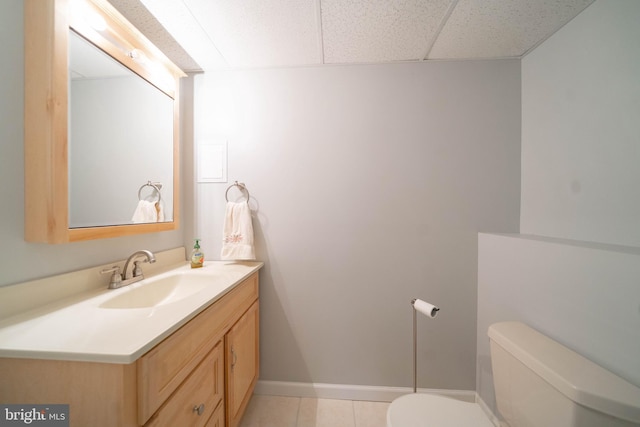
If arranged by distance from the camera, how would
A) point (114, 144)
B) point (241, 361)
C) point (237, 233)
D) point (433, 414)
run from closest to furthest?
point (433, 414)
point (114, 144)
point (241, 361)
point (237, 233)

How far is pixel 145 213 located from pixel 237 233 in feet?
1.59

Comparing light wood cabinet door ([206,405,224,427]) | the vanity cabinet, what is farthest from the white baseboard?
light wood cabinet door ([206,405,224,427])

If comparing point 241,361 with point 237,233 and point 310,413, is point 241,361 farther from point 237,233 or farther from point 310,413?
point 237,233

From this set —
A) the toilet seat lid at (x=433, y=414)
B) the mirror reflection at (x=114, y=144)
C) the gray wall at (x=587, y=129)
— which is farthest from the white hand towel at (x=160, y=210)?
the gray wall at (x=587, y=129)

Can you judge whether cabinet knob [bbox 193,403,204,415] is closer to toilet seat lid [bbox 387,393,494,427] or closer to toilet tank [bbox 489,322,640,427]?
toilet seat lid [bbox 387,393,494,427]

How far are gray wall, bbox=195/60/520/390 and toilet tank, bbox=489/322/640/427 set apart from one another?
1.51 feet

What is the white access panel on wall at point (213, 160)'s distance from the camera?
1.44 metres

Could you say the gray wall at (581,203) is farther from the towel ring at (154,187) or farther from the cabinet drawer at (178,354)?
the towel ring at (154,187)

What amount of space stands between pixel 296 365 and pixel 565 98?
2174 millimetres

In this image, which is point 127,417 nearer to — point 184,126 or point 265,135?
point 265,135

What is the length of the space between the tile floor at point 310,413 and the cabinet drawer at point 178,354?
0.70 m

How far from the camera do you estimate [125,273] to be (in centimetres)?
100

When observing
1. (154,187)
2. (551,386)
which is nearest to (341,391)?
(551,386)

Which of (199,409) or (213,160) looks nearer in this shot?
(199,409)
